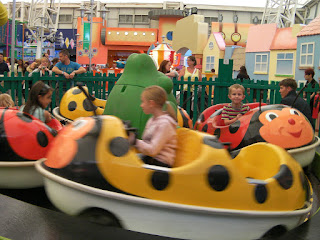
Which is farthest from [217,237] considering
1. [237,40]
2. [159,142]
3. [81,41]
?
[81,41]

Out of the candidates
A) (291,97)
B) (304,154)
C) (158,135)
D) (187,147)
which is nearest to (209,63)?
(291,97)

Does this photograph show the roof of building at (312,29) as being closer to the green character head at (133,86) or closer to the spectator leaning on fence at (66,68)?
the spectator leaning on fence at (66,68)

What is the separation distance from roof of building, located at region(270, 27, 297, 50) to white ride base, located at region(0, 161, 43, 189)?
15.2 m

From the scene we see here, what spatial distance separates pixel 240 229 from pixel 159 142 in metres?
0.71

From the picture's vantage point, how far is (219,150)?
8.15 feet

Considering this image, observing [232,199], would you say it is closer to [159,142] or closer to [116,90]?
[159,142]

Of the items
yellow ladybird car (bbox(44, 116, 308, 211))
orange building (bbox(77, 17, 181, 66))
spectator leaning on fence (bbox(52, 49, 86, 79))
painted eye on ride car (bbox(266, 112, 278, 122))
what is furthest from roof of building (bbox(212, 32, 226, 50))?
yellow ladybird car (bbox(44, 116, 308, 211))

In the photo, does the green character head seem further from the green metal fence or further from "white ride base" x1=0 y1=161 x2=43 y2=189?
the green metal fence

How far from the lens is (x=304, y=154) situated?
422cm

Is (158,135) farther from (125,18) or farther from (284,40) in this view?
(125,18)

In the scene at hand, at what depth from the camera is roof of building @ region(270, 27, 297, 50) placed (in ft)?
55.5

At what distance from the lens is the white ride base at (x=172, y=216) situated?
7.65ft

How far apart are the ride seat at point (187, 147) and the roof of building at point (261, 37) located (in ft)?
53.7

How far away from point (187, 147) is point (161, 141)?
215 millimetres
